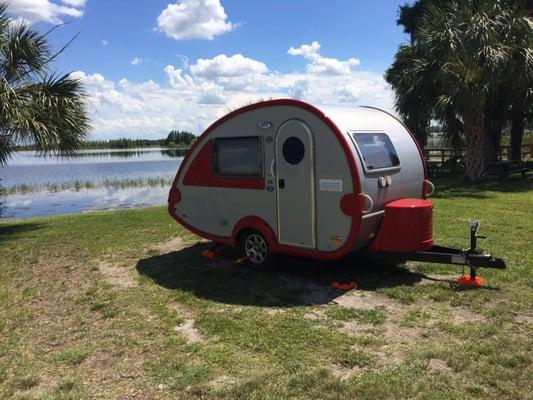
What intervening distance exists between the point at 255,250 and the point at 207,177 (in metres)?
1.51

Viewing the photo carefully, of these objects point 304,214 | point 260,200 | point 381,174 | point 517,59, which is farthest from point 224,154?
point 517,59

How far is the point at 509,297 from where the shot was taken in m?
5.71

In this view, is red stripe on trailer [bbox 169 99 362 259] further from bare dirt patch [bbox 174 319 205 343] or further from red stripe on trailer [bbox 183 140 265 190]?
bare dirt patch [bbox 174 319 205 343]

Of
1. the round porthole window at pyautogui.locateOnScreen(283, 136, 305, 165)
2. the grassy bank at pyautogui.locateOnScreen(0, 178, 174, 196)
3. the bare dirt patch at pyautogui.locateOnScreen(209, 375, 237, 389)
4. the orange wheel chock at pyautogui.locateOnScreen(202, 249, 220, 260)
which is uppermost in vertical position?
the round porthole window at pyautogui.locateOnScreen(283, 136, 305, 165)

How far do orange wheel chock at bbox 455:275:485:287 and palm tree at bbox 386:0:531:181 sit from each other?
39.4ft

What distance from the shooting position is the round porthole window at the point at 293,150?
21.8 feet

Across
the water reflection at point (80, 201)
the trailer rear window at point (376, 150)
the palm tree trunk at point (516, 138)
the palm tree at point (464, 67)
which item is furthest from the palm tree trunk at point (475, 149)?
the trailer rear window at point (376, 150)

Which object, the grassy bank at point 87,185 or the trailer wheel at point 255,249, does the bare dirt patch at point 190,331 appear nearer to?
the trailer wheel at point 255,249

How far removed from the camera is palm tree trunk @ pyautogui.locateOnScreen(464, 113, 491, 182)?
1814 centimetres

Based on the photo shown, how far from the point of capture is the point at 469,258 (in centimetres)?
609

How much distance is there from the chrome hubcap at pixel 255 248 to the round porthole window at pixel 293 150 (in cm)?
136

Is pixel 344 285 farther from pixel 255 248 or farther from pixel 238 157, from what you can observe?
pixel 238 157

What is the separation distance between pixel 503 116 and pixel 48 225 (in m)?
19.1

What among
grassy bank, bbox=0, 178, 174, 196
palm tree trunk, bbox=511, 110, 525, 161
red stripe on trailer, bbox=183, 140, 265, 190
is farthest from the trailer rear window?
grassy bank, bbox=0, 178, 174, 196
